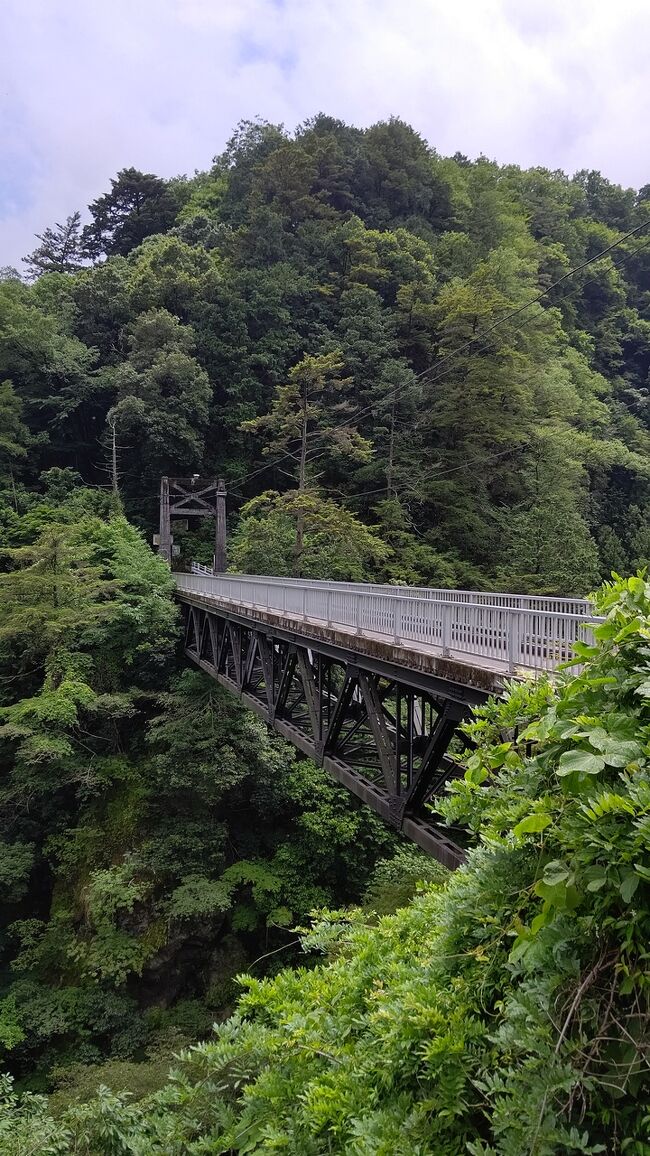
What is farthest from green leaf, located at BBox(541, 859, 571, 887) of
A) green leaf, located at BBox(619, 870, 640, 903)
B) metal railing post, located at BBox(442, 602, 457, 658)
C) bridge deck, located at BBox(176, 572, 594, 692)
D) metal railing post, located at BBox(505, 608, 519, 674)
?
metal railing post, located at BBox(442, 602, 457, 658)

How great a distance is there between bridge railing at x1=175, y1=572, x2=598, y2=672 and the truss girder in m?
0.48

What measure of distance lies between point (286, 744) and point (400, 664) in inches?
375

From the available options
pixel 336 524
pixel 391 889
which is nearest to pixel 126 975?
pixel 391 889

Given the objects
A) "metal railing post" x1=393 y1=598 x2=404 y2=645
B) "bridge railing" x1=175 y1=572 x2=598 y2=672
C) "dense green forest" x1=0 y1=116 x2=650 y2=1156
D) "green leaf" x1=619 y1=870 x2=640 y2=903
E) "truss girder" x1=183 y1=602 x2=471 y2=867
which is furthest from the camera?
"metal railing post" x1=393 y1=598 x2=404 y2=645

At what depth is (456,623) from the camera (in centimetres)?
609

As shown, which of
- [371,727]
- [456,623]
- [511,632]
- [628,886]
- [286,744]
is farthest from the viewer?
[286,744]

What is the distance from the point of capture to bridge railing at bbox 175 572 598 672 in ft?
15.7

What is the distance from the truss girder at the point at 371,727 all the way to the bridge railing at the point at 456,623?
1.59 ft

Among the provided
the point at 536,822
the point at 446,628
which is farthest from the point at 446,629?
the point at 536,822

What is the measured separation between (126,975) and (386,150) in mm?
41801

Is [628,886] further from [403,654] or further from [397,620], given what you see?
[397,620]

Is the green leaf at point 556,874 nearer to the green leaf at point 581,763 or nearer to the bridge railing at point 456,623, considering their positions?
the green leaf at point 581,763

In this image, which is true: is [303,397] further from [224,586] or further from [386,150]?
[386,150]

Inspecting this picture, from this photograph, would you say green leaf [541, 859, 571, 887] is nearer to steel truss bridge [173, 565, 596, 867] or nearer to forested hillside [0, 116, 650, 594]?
steel truss bridge [173, 565, 596, 867]
